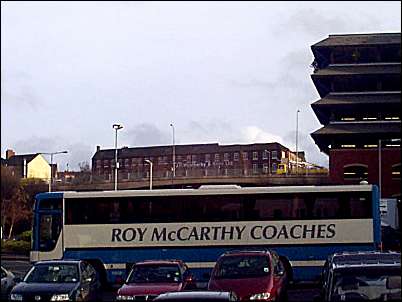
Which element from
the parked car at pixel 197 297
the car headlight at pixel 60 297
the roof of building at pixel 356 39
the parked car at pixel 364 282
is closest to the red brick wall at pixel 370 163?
the roof of building at pixel 356 39

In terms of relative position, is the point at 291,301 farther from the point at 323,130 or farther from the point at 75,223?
the point at 323,130

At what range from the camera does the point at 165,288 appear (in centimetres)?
1919

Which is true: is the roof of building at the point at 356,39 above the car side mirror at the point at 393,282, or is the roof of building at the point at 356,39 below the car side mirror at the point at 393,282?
above

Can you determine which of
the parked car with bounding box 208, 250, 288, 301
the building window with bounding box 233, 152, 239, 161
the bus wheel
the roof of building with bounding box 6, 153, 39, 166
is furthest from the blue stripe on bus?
the building window with bounding box 233, 152, 239, 161

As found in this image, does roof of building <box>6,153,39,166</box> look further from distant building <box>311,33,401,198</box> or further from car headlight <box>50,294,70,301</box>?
car headlight <box>50,294,70,301</box>

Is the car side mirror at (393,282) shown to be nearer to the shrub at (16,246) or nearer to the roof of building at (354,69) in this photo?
the shrub at (16,246)

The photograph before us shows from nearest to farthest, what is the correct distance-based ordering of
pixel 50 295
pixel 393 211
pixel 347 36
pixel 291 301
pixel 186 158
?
pixel 50 295 → pixel 291 301 → pixel 393 211 → pixel 347 36 → pixel 186 158

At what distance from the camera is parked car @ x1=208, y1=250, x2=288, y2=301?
61.7 feet

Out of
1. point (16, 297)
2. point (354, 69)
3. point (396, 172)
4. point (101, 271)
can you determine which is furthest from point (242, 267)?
point (396, 172)

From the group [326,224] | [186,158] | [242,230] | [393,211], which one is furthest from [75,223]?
[186,158]

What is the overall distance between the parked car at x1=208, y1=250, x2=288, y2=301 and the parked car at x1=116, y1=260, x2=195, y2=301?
32.0 inches

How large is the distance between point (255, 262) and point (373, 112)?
3591 cm

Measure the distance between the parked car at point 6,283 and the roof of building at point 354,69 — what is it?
36690 mm

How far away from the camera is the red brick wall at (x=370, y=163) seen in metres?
58.8
